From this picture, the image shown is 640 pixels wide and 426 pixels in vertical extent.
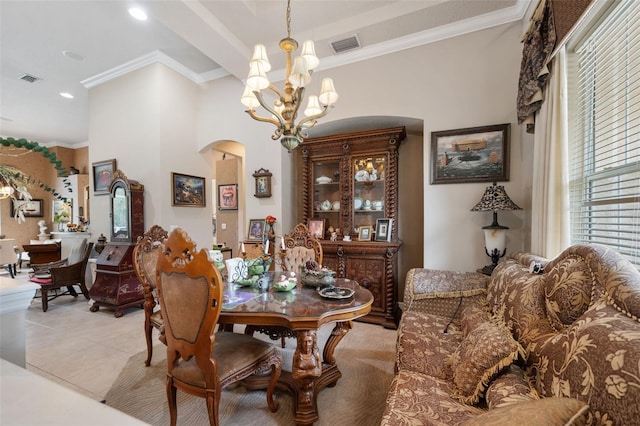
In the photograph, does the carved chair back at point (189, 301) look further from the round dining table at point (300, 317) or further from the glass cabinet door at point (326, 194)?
the glass cabinet door at point (326, 194)

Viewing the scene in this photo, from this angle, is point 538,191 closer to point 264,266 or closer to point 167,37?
point 264,266

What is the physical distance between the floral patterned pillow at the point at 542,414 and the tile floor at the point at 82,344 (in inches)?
104

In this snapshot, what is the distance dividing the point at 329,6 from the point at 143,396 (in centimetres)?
397

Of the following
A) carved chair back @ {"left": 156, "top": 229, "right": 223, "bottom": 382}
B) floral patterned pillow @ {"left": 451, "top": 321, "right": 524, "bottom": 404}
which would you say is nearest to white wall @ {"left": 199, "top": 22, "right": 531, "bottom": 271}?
floral patterned pillow @ {"left": 451, "top": 321, "right": 524, "bottom": 404}

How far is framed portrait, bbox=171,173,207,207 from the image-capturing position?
4.42m

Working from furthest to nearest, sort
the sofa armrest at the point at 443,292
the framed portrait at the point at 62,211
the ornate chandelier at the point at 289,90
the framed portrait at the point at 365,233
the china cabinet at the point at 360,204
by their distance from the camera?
the framed portrait at the point at 62,211
the framed portrait at the point at 365,233
the china cabinet at the point at 360,204
the sofa armrest at the point at 443,292
the ornate chandelier at the point at 289,90

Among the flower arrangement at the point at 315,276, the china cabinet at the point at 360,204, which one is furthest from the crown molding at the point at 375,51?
the flower arrangement at the point at 315,276

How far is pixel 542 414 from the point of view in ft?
2.15

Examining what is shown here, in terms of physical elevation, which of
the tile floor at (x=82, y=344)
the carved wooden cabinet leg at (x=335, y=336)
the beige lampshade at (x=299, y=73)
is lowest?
the tile floor at (x=82, y=344)

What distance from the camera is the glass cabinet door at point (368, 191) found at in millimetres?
3805

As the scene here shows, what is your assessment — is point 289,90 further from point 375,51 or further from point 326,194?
point 326,194

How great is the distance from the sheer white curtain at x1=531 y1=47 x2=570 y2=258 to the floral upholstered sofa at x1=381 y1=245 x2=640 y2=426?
0.28 m

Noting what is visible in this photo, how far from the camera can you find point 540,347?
1163 mm

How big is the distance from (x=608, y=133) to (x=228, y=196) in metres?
6.33
